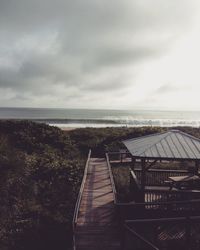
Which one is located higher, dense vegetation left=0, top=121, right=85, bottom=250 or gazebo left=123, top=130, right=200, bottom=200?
gazebo left=123, top=130, right=200, bottom=200

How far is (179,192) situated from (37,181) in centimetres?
794

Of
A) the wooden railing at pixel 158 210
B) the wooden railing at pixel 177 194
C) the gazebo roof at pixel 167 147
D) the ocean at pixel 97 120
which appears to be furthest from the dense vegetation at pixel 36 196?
the ocean at pixel 97 120

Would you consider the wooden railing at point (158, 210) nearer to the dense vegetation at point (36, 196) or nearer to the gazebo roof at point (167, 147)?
the gazebo roof at point (167, 147)

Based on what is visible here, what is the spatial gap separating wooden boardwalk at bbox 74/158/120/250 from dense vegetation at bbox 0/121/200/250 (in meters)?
0.69

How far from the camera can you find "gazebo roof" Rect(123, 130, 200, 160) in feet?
33.4

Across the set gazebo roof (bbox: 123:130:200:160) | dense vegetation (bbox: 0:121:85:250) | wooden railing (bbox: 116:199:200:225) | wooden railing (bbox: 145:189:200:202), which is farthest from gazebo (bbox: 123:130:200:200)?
dense vegetation (bbox: 0:121:85:250)

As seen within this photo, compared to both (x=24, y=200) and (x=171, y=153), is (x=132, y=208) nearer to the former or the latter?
(x=171, y=153)

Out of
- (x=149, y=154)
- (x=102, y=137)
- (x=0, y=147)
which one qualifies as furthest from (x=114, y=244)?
(x=102, y=137)

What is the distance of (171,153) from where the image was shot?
10.4m

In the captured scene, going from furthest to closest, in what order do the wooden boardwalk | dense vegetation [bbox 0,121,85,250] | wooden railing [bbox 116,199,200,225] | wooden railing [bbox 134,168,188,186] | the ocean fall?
the ocean
wooden railing [bbox 134,168,188,186]
dense vegetation [bbox 0,121,85,250]
wooden railing [bbox 116,199,200,225]
the wooden boardwalk

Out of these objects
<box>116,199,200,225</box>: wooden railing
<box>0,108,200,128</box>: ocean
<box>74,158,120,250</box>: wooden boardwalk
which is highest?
<box>0,108,200,128</box>: ocean

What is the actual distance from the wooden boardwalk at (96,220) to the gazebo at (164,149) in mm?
1890

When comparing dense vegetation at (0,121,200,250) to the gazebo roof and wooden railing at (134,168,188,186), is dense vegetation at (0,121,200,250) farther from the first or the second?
the gazebo roof

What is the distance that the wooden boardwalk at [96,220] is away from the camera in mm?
8484
